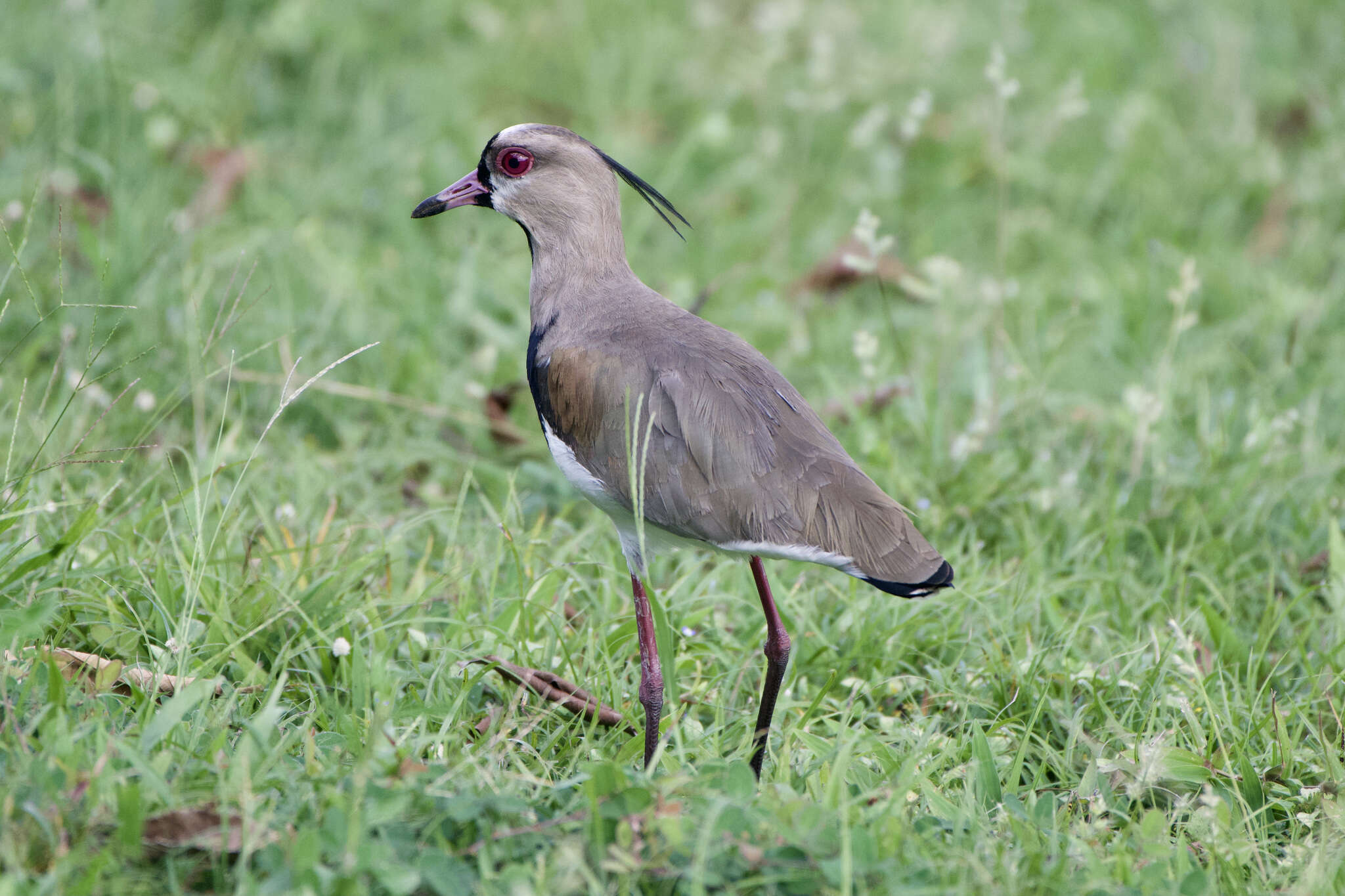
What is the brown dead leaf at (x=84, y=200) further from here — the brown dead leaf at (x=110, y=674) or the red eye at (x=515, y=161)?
the brown dead leaf at (x=110, y=674)

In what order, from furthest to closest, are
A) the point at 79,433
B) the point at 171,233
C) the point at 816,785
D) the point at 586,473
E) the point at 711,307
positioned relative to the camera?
the point at 711,307, the point at 171,233, the point at 79,433, the point at 586,473, the point at 816,785

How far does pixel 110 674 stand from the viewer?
9.48 ft

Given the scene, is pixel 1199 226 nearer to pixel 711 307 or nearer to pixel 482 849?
pixel 711 307

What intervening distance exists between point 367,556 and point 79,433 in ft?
3.58

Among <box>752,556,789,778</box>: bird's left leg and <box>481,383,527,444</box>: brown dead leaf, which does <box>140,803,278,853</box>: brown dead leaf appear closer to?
<box>752,556,789,778</box>: bird's left leg

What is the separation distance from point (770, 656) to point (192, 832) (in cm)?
143

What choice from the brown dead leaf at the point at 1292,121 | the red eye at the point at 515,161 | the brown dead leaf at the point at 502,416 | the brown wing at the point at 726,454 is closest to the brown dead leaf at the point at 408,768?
the brown wing at the point at 726,454

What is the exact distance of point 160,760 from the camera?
242cm

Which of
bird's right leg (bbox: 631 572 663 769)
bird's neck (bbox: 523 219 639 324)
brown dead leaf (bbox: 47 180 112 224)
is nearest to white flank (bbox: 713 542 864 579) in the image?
bird's right leg (bbox: 631 572 663 769)

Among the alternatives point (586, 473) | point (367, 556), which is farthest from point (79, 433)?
point (586, 473)

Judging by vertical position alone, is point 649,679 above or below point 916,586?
below

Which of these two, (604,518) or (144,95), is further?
(144,95)

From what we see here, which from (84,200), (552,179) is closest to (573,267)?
(552,179)

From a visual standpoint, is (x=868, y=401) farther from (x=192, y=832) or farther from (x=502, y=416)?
(x=192, y=832)
